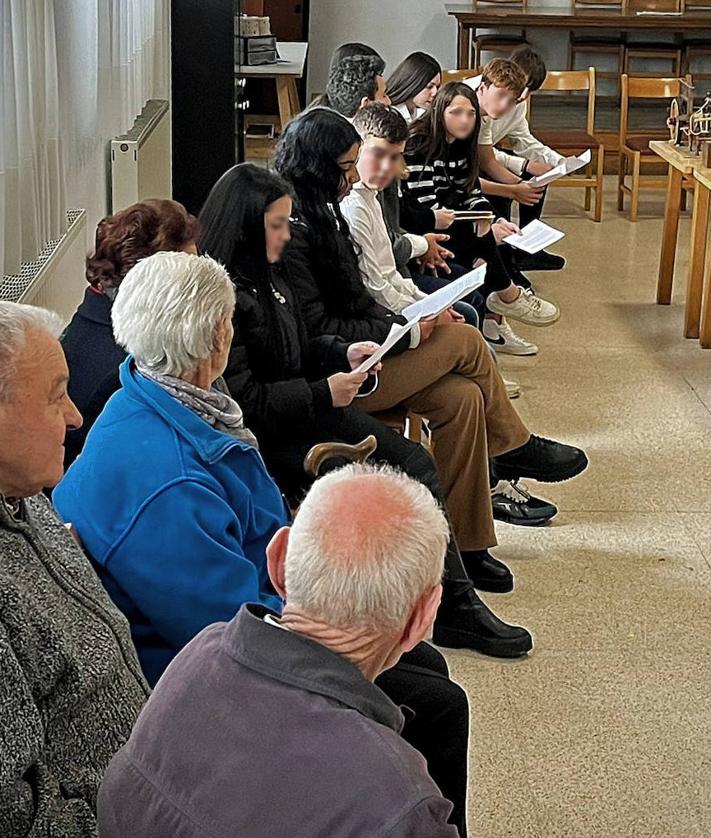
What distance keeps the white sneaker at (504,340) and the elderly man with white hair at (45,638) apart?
3596 mm

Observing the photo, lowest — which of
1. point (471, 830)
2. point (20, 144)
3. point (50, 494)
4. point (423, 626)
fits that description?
point (471, 830)

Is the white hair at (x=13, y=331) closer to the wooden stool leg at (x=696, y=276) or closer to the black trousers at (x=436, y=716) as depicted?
the black trousers at (x=436, y=716)

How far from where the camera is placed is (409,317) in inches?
130

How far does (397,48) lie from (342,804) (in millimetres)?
9114

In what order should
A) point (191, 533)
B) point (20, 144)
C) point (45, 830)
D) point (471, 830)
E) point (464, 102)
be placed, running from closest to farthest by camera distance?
1. point (45, 830)
2. point (191, 533)
3. point (471, 830)
4. point (20, 144)
5. point (464, 102)

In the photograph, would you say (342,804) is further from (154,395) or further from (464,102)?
(464,102)

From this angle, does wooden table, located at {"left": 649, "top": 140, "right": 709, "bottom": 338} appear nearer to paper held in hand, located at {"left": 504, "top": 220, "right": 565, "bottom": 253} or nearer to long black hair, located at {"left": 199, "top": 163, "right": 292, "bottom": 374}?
paper held in hand, located at {"left": 504, "top": 220, "right": 565, "bottom": 253}

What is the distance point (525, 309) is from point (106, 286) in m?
2.85

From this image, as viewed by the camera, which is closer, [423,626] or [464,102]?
[423,626]

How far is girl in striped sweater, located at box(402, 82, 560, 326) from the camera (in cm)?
448

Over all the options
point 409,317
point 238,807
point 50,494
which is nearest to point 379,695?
point 238,807

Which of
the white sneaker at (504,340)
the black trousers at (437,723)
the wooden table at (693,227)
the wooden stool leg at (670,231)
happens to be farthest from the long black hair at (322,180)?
the wooden stool leg at (670,231)

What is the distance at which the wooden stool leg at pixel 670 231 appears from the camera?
580 centimetres

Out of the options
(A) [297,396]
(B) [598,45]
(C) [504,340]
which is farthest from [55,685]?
(B) [598,45]
